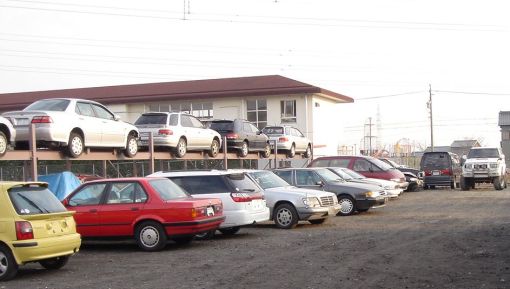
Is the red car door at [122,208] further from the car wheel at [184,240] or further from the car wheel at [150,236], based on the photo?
the car wheel at [184,240]

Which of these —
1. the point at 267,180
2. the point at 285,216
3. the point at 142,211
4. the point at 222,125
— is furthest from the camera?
the point at 222,125

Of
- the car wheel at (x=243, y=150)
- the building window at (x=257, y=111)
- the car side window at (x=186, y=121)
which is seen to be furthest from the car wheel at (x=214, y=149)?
the building window at (x=257, y=111)

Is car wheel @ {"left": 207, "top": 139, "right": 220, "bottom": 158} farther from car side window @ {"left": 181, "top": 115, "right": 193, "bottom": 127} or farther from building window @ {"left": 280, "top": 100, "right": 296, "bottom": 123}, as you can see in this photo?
building window @ {"left": 280, "top": 100, "right": 296, "bottom": 123}

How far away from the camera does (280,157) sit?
32.3 metres

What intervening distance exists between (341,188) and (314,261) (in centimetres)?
946

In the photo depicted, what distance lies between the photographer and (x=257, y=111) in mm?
47594

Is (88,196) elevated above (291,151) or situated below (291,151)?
below

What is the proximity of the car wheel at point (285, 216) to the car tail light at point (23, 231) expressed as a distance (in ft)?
27.0

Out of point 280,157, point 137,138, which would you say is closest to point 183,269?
point 137,138

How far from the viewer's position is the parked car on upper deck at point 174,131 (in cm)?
2134

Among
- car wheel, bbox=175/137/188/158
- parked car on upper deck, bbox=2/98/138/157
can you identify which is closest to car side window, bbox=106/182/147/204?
parked car on upper deck, bbox=2/98/138/157

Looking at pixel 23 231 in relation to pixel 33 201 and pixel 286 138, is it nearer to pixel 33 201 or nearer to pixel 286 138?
pixel 33 201

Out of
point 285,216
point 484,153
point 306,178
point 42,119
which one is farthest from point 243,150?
point 484,153

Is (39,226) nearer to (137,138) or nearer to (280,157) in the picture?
(137,138)
